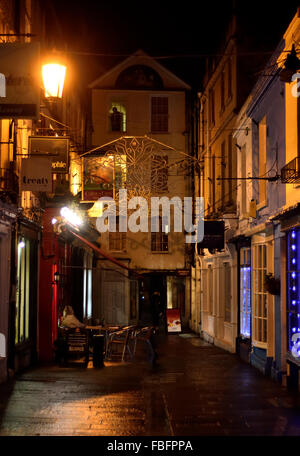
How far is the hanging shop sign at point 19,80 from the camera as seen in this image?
1070 centimetres

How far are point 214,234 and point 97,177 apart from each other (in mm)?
5529

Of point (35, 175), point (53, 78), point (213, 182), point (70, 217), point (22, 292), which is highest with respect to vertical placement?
point (53, 78)

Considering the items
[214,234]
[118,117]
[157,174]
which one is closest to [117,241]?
[118,117]

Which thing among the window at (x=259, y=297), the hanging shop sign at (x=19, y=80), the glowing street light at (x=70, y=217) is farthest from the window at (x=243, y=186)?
the hanging shop sign at (x=19, y=80)

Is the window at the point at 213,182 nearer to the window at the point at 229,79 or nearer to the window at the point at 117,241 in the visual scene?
the window at the point at 229,79

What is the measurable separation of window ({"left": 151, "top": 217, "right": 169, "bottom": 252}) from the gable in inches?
302

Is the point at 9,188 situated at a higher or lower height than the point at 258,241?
higher

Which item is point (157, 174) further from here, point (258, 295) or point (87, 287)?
point (87, 287)

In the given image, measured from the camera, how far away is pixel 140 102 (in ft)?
103

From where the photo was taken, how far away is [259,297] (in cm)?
1577

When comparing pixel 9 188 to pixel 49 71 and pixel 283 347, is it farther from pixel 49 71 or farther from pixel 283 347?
pixel 283 347

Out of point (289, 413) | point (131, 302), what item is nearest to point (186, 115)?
point (131, 302)

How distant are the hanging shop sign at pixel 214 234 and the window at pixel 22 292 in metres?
6.46

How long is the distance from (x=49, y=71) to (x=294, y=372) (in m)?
8.56
